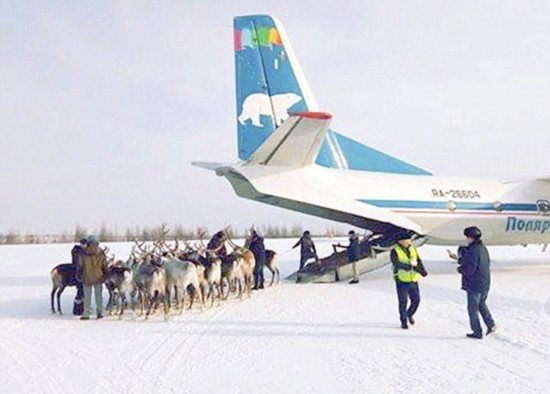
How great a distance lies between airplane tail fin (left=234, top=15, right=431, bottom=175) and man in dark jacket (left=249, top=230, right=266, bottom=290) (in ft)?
6.98

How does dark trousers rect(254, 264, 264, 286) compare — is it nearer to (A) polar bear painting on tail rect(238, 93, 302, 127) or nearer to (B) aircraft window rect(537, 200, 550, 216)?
(A) polar bear painting on tail rect(238, 93, 302, 127)

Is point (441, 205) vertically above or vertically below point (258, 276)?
above

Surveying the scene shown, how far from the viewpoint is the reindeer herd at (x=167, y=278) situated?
9.12m

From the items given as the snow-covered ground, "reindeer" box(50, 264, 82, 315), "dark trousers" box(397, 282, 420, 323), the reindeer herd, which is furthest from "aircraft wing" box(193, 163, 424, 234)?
"dark trousers" box(397, 282, 420, 323)

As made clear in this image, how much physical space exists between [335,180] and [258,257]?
2778mm

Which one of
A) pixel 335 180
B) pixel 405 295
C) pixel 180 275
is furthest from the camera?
pixel 335 180

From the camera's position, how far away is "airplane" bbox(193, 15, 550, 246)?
12.0m

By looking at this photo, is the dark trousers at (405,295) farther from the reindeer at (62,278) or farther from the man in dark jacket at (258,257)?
the reindeer at (62,278)

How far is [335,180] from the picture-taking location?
13453 mm

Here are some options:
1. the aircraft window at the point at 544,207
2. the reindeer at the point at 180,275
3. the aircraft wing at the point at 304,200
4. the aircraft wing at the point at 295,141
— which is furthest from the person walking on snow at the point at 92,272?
the aircraft window at the point at 544,207

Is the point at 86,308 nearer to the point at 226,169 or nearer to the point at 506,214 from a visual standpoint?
the point at 226,169

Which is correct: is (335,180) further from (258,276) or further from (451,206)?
(451,206)

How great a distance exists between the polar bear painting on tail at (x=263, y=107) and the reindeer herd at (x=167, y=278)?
155 inches

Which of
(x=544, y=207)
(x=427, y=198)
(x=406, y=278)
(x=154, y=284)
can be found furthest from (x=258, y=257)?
(x=544, y=207)
